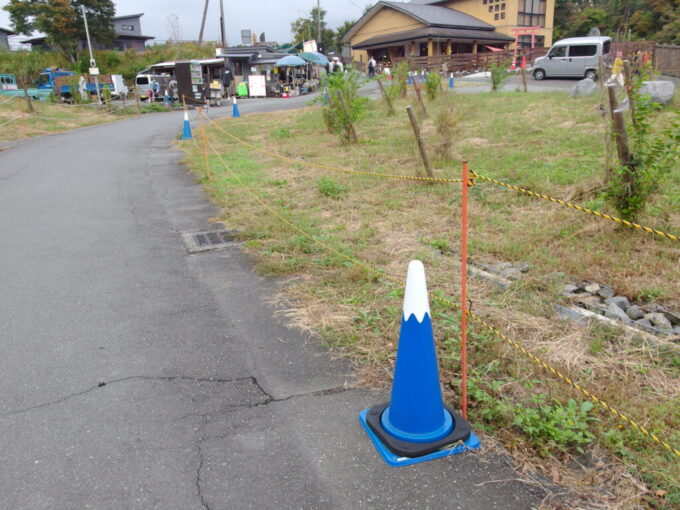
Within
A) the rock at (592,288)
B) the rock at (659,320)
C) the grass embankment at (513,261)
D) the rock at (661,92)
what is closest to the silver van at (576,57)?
the rock at (661,92)

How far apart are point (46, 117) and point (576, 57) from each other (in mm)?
24181

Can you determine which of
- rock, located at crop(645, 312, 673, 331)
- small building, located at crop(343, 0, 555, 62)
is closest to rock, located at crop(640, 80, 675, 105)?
rock, located at crop(645, 312, 673, 331)

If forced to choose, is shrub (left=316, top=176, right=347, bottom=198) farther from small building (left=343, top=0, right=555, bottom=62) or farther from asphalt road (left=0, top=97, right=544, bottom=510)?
small building (left=343, top=0, right=555, bottom=62)

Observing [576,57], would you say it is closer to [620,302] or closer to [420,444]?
[620,302]

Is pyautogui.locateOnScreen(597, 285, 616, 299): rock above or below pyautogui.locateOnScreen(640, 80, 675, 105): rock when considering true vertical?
below

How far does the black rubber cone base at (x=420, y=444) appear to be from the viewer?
106 inches

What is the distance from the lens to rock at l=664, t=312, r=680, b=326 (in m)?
3.80

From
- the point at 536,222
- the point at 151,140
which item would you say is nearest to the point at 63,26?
the point at 151,140

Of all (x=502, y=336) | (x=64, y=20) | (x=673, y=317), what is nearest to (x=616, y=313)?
(x=673, y=317)

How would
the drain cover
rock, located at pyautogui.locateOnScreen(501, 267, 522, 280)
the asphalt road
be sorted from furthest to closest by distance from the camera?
1. the drain cover
2. rock, located at pyautogui.locateOnScreen(501, 267, 522, 280)
3. the asphalt road

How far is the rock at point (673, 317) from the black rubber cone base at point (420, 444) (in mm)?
2028

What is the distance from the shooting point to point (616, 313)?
389cm

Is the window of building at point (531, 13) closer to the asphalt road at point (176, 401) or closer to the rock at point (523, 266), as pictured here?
the rock at point (523, 266)

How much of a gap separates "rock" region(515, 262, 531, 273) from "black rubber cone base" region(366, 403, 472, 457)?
89.2 inches
